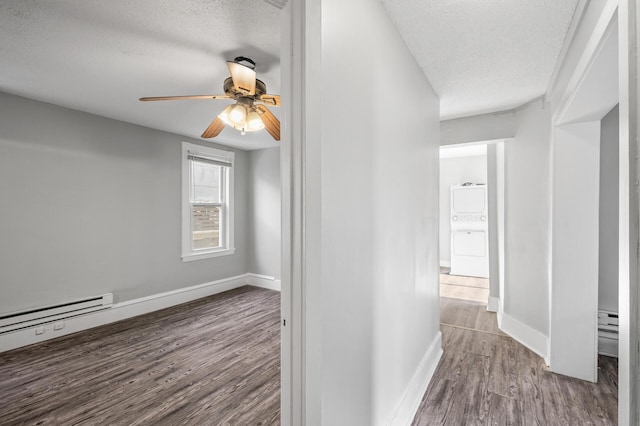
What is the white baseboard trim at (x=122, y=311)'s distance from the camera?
296 cm

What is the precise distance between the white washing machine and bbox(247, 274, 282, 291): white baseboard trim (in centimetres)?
377

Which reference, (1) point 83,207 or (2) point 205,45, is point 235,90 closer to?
(2) point 205,45

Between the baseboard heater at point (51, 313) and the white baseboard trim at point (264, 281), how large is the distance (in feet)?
7.13

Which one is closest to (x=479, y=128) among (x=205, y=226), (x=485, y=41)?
(x=485, y=41)

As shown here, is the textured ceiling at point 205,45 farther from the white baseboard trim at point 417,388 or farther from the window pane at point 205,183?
the white baseboard trim at point 417,388

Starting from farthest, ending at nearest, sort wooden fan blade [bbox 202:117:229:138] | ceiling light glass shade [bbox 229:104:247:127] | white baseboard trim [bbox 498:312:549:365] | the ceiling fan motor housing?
white baseboard trim [bbox 498:312:549:365], wooden fan blade [bbox 202:117:229:138], ceiling light glass shade [bbox 229:104:247:127], the ceiling fan motor housing

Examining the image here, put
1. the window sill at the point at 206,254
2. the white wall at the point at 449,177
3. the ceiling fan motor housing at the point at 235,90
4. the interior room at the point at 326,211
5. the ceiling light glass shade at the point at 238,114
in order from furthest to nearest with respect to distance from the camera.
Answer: the white wall at the point at 449,177, the window sill at the point at 206,254, the ceiling light glass shade at the point at 238,114, the ceiling fan motor housing at the point at 235,90, the interior room at the point at 326,211

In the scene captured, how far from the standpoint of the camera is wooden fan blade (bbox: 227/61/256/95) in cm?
198

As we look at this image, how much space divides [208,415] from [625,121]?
8.46ft

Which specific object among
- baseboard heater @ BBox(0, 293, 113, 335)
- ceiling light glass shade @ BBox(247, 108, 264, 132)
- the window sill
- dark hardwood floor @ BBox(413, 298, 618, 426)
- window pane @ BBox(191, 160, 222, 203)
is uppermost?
ceiling light glass shade @ BBox(247, 108, 264, 132)

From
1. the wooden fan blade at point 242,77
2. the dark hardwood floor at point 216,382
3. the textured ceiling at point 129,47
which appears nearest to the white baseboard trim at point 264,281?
the dark hardwood floor at point 216,382

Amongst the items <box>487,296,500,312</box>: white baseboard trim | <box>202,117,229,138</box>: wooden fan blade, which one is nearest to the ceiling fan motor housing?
<box>202,117,229,138</box>: wooden fan blade

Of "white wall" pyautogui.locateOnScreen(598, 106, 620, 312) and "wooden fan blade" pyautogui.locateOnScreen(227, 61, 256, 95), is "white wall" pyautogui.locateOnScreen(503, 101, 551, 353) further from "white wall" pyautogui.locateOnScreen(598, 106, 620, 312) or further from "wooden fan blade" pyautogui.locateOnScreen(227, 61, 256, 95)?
"wooden fan blade" pyautogui.locateOnScreen(227, 61, 256, 95)

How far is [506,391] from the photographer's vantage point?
2291 millimetres
